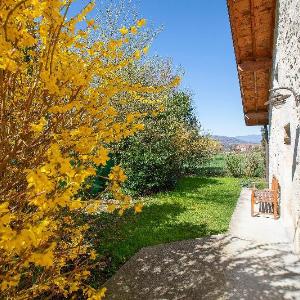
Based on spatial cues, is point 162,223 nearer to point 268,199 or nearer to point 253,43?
point 268,199

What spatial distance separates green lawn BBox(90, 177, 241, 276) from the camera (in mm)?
A: 6863

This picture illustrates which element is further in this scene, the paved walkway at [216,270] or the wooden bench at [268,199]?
the wooden bench at [268,199]

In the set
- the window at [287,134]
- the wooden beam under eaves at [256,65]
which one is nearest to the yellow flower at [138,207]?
the window at [287,134]

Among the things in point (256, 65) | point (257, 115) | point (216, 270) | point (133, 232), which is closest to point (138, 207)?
point (216, 270)

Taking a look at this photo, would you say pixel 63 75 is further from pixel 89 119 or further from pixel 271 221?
pixel 271 221

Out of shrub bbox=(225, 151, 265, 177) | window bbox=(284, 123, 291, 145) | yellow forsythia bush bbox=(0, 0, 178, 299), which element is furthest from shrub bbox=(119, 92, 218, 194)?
yellow forsythia bush bbox=(0, 0, 178, 299)

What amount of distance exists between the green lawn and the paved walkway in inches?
15.8

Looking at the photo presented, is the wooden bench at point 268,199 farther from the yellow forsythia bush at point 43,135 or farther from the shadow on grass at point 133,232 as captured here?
the yellow forsythia bush at point 43,135

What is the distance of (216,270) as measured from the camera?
5.50 meters

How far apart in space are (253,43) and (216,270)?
18.6ft

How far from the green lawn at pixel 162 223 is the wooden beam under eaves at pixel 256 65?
4073 millimetres

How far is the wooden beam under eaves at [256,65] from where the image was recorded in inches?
358

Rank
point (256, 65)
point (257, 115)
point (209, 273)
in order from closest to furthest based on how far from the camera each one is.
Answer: point (209, 273) < point (256, 65) < point (257, 115)

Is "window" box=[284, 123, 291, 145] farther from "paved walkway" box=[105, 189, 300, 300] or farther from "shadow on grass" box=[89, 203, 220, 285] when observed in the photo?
"shadow on grass" box=[89, 203, 220, 285]
